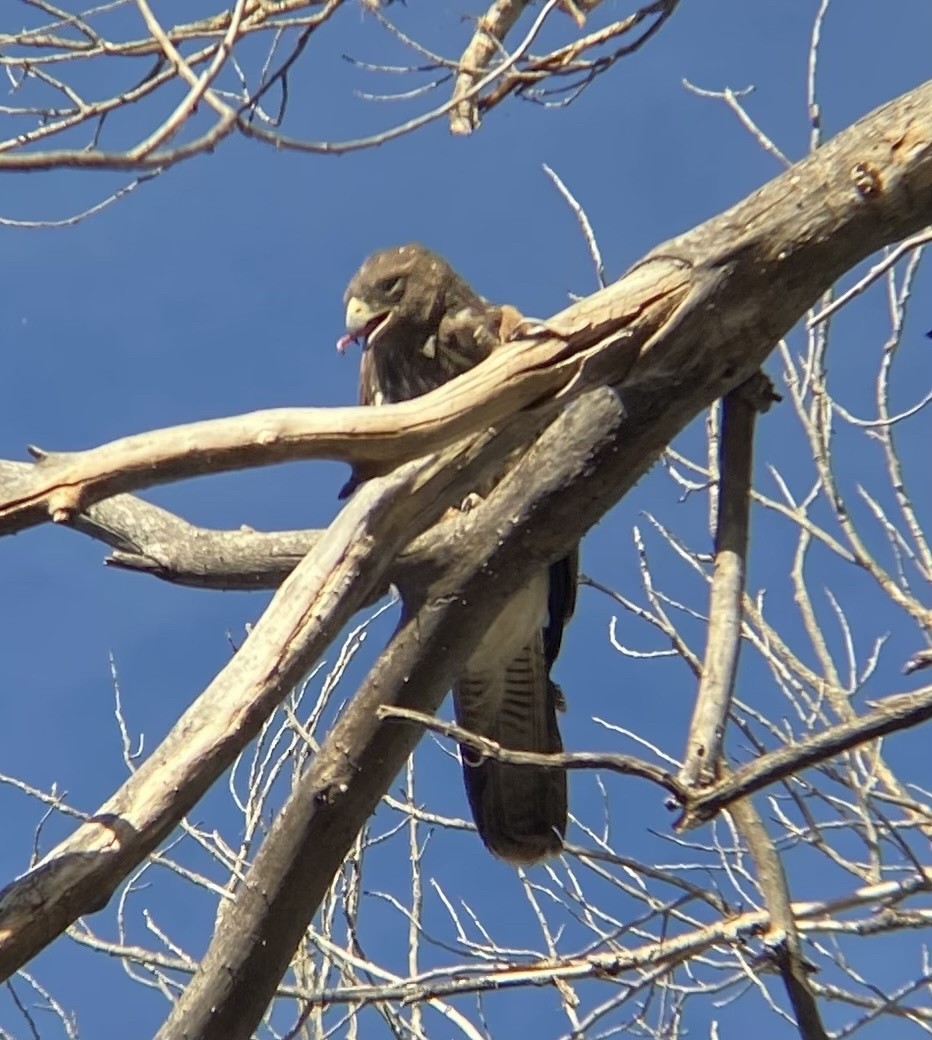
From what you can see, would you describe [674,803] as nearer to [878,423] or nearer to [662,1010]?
[878,423]

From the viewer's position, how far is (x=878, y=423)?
383 centimetres

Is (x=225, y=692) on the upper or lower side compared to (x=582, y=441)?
lower

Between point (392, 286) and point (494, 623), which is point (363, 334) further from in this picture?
point (494, 623)

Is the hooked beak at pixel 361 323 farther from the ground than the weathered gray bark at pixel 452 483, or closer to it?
farther from the ground

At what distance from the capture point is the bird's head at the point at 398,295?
443cm

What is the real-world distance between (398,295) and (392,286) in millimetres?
40

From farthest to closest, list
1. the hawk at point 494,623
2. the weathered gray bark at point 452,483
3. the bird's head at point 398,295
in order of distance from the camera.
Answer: the bird's head at point 398,295 → the hawk at point 494,623 → the weathered gray bark at point 452,483

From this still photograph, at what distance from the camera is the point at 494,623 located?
3.42m

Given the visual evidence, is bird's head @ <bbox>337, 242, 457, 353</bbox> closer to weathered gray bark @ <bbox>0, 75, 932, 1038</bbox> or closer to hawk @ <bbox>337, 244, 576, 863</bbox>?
hawk @ <bbox>337, 244, 576, 863</bbox>

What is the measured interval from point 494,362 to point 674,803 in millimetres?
824

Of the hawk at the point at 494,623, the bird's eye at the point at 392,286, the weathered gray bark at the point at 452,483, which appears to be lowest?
the weathered gray bark at the point at 452,483

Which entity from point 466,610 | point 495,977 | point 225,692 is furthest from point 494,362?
point 495,977

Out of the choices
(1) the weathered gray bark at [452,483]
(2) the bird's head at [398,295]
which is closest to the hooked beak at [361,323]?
(2) the bird's head at [398,295]

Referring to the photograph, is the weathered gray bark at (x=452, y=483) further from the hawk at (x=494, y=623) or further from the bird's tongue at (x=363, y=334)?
the bird's tongue at (x=363, y=334)
